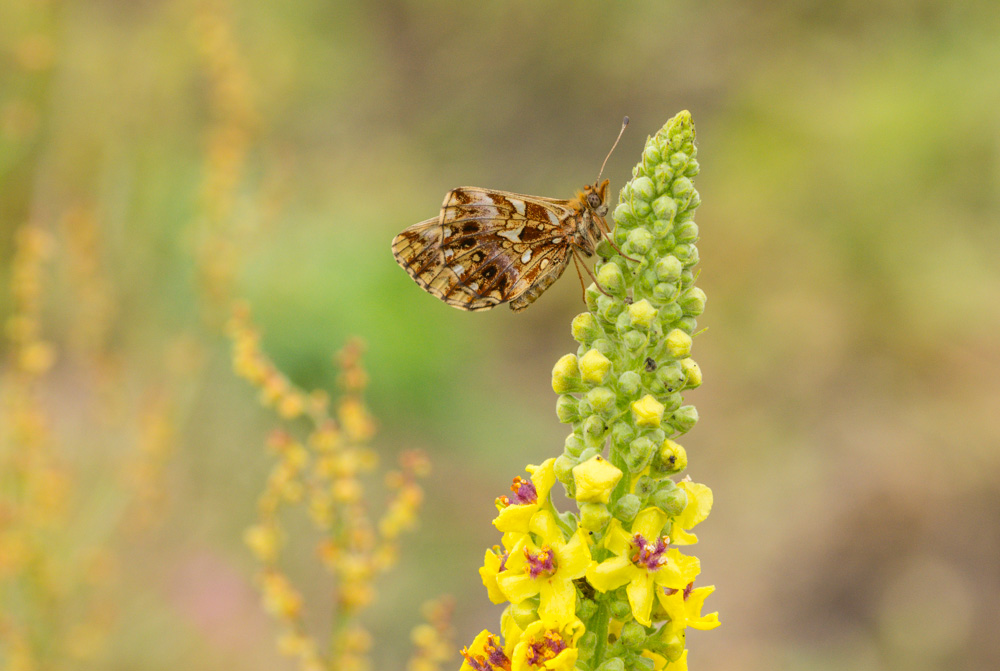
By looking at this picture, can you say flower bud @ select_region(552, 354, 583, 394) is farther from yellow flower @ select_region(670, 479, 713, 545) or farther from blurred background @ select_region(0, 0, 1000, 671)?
blurred background @ select_region(0, 0, 1000, 671)

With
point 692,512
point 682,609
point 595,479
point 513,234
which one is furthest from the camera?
point 513,234

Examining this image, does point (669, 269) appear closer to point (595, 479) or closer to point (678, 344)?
point (678, 344)

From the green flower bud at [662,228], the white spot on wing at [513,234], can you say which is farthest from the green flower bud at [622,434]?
the white spot on wing at [513,234]

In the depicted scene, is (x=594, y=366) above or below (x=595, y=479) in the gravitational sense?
above

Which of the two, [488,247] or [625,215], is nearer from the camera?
[625,215]

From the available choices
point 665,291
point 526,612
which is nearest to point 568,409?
point 665,291

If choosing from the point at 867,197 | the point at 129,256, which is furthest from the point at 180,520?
the point at 867,197

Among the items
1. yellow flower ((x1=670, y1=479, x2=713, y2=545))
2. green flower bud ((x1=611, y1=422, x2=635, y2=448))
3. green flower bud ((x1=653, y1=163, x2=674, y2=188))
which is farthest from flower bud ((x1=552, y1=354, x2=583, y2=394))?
green flower bud ((x1=653, y1=163, x2=674, y2=188))
